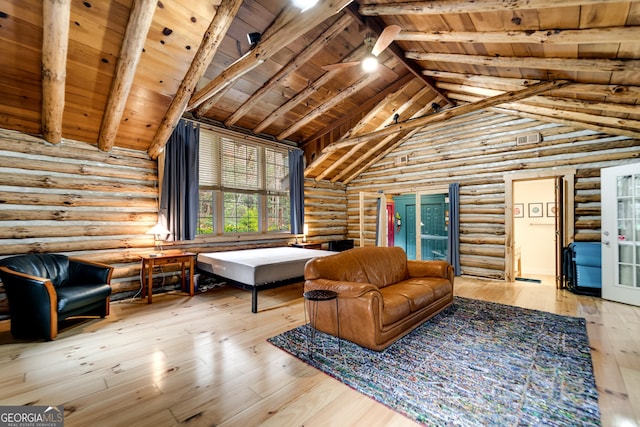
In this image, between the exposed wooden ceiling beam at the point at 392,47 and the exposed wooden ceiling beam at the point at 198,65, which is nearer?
the exposed wooden ceiling beam at the point at 198,65

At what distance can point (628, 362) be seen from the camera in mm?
2568

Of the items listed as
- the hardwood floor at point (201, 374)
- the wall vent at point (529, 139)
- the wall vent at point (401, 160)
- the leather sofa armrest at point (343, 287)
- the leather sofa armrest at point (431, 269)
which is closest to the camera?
the hardwood floor at point (201, 374)

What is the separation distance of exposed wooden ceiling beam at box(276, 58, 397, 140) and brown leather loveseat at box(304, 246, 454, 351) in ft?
10.2

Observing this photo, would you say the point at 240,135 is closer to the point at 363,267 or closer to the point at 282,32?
the point at 282,32

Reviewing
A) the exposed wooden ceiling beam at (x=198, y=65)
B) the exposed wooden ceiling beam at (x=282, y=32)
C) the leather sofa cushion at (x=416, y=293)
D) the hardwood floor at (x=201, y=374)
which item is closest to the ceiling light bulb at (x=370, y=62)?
the exposed wooden ceiling beam at (x=282, y=32)

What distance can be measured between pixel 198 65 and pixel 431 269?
431cm

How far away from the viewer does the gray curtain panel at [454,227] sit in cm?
660

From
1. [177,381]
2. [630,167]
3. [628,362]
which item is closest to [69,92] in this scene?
[177,381]

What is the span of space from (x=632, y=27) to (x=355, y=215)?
6957 mm

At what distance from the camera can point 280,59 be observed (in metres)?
4.30

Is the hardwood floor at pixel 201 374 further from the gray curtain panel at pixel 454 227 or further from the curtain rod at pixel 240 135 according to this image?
the curtain rod at pixel 240 135

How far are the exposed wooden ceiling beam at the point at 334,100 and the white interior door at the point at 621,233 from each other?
4.13 metres

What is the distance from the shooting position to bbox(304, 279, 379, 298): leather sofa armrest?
108 inches

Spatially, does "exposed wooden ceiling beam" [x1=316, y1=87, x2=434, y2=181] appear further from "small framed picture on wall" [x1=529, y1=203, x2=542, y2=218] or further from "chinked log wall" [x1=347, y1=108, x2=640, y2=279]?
"small framed picture on wall" [x1=529, y1=203, x2=542, y2=218]
